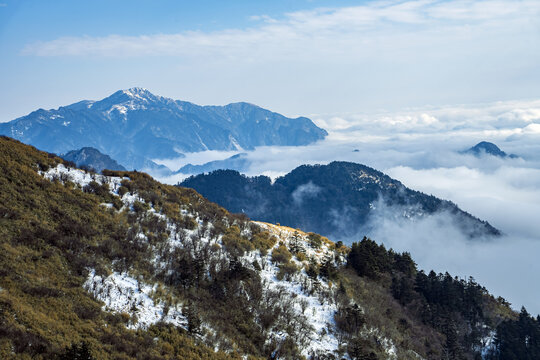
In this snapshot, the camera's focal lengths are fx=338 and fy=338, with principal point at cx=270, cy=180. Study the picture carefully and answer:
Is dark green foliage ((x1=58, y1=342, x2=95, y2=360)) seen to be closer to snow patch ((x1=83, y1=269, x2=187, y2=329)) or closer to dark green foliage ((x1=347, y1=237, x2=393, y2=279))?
snow patch ((x1=83, y1=269, x2=187, y2=329))

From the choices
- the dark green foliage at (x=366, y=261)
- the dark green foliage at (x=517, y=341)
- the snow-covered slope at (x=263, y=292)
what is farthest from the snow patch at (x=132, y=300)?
the dark green foliage at (x=517, y=341)

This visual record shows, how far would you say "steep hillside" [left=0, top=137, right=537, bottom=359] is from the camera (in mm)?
18016

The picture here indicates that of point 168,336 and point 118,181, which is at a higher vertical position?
point 118,181

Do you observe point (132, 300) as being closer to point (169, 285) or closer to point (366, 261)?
point (169, 285)

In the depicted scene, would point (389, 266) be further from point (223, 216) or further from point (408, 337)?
point (223, 216)

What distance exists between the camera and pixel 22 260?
66.9ft

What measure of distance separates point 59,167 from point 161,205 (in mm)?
11166

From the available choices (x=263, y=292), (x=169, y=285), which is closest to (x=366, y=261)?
(x=263, y=292)

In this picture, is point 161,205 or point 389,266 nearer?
point 161,205

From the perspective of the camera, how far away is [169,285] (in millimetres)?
25719

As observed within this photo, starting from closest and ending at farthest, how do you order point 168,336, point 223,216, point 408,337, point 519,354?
point 168,336, point 408,337, point 223,216, point 519,354

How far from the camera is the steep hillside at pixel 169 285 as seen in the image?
18016 mm

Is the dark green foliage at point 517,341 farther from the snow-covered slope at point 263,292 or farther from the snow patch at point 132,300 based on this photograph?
the snow patch at point 132,300

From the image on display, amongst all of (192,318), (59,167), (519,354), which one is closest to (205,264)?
(192,318)
